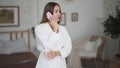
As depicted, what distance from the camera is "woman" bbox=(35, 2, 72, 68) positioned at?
6.48ft

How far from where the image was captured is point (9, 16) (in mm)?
5891

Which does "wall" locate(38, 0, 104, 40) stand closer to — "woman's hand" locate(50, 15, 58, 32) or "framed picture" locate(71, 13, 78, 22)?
"framed picture" locate(71, 13, 78, 22)

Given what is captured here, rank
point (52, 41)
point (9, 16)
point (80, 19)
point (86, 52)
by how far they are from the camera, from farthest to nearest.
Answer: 1. point (80, 19)
2. point (9, 16)
3. point (86, 52)
4. point (52, 41)

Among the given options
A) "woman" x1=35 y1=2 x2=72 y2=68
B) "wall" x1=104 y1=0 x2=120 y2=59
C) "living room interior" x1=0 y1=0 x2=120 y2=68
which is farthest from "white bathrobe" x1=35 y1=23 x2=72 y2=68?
"wall" x1=104 y1=0 x2=120 y2=59

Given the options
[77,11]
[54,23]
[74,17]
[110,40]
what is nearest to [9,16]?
[74,17]

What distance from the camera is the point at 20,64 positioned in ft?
14.3

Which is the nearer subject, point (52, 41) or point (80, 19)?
point (52, 41)

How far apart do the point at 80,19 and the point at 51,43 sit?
183 inches

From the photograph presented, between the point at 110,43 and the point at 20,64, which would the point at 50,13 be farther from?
the point at 110,43

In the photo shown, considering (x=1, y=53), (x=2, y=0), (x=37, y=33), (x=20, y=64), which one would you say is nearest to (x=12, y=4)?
(x=2, y=0)

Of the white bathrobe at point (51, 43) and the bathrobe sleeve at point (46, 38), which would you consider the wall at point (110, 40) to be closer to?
the white bathrobe at point (51, 43)

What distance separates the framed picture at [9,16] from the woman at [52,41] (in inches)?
158

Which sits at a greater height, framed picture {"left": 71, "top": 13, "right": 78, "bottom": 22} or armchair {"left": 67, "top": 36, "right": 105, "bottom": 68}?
framed picture {"left": 71, "top": 13, "right": 78, "bottom": 22}

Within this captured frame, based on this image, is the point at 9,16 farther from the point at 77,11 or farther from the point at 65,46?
the point at 65,46
